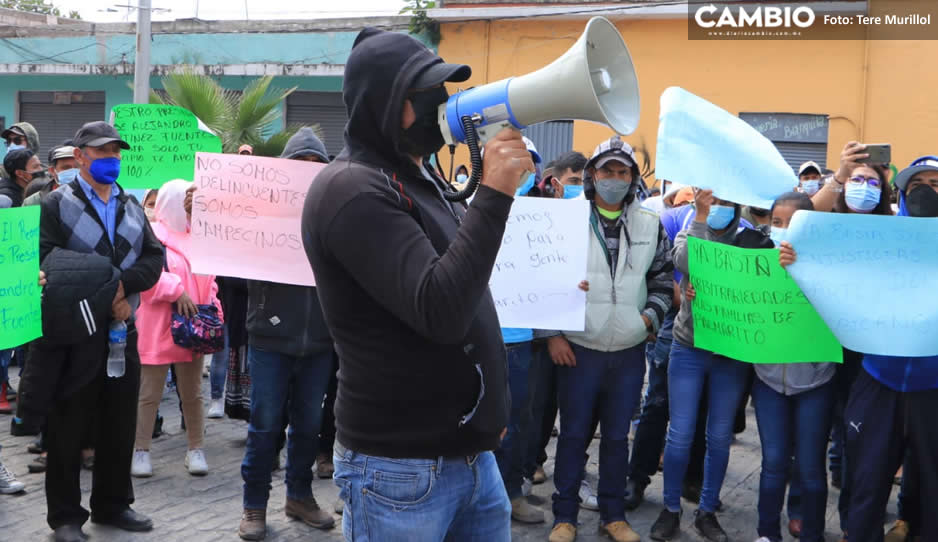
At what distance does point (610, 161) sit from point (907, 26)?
12804 mm

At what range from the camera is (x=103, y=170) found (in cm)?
476

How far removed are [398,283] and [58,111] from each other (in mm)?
22366

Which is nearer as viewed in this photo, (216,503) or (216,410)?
(216,503)

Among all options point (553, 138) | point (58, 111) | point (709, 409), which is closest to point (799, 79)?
point (553, 138)

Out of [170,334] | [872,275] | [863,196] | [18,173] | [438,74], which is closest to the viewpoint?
[438,74]

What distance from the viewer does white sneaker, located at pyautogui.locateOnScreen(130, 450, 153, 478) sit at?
5879mm

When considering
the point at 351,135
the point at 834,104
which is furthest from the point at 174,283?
the point at 834,104

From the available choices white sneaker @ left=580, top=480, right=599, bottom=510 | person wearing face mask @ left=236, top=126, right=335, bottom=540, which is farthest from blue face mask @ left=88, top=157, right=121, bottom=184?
white sneaker @ left=580, top=480, right=599, bottom=510

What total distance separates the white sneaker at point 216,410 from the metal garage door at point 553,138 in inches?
415

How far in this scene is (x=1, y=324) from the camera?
172 inches

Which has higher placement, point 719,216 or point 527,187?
point 527,187

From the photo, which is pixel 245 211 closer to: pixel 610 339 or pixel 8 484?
pixel 610 339

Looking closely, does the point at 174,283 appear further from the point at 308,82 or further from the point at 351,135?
the point at 308,82

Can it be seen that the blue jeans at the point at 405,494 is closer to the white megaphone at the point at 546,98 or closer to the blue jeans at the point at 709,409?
the white megaphone at the point at 546,98
